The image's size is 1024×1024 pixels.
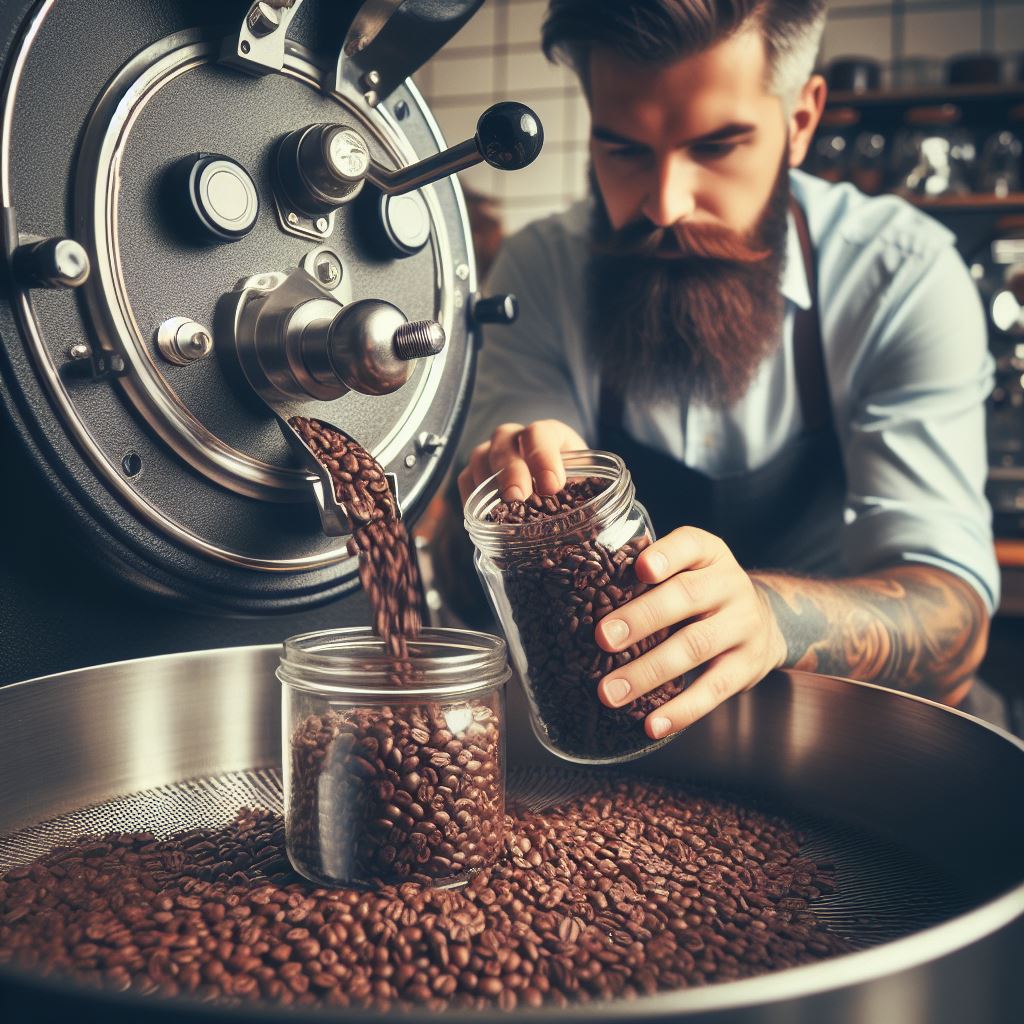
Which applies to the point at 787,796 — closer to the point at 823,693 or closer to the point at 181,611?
the point at 823,693

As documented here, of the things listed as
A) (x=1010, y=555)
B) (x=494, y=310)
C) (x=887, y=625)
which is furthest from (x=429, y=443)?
(x=1010, y=555)

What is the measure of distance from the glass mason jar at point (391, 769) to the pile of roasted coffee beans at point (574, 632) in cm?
6

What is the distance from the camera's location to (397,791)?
59 cm

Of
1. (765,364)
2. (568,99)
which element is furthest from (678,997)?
(568,99)

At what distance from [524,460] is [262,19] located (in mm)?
377

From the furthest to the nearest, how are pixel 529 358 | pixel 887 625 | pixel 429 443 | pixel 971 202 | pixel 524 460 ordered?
pixel 971 202, pixel 529 358, pixel 887 625, pixel 524 460, pixel 429 443

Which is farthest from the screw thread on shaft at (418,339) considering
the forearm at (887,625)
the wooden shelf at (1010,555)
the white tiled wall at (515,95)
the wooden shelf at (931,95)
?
the white tiled wall at (515,95)

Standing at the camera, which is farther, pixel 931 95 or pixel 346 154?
pixel 931 95

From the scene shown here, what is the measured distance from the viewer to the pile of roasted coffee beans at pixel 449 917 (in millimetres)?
464

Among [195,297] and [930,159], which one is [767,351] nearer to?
[195,297]

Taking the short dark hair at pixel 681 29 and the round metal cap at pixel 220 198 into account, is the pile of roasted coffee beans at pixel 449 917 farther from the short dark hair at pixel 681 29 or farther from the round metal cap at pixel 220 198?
the short dark hair at pixel 681 29

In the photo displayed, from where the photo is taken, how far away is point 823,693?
681 mm

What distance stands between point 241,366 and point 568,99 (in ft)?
10.3

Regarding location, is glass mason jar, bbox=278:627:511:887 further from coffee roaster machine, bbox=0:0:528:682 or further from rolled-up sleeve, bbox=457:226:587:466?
rolled-up sleeve, bbox=457:226:587:466
